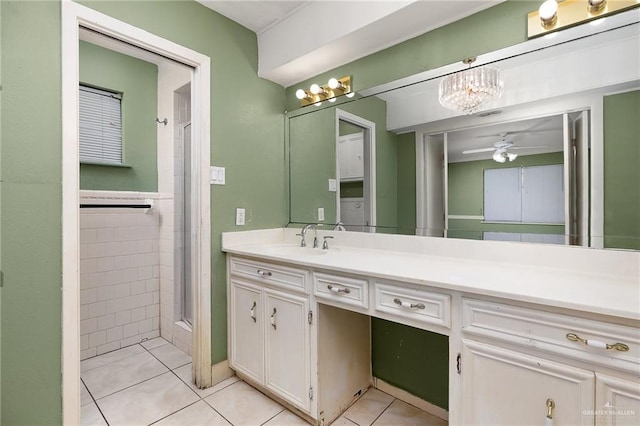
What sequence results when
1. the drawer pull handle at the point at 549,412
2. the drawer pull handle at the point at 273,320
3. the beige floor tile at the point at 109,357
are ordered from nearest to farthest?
the drawer pull handle at the point at 549,412 → the drawer pull handle at the point at 273,320 → the beige floor tile at the point at 109,357

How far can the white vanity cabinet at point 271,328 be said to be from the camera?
160cm

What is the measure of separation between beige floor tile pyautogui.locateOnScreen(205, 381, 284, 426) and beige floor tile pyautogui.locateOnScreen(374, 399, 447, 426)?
1.93 feet

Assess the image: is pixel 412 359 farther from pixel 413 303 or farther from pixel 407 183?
pixel 407 183

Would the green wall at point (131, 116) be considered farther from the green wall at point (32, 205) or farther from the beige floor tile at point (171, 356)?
the beige floor tile at point (171, 356)

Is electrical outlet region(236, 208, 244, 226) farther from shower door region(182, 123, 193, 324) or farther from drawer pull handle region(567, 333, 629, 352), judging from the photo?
drawer pull handle region(567, 333, 629, 352)

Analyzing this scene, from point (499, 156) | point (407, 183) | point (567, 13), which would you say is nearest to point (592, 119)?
point (499, 156)

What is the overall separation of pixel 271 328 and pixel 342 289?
1.91 feet

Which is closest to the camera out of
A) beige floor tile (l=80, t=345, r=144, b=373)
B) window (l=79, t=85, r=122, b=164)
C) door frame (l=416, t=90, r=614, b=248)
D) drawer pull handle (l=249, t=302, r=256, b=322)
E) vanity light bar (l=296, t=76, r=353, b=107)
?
door frame (l=416, t=90, r=614, b=248)

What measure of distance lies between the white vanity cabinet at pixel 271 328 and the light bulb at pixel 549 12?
1.61 m

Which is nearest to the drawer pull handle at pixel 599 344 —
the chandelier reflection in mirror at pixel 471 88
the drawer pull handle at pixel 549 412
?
the drawer pull handle at pixel 549 412

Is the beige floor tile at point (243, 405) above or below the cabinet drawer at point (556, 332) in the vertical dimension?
below

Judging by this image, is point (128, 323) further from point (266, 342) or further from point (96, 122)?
point (96, 122)

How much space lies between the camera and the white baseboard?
5.40ft

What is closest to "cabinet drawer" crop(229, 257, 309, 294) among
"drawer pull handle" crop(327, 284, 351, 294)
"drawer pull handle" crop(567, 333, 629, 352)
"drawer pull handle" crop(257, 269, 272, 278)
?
"drawer pull handle" crop(257, 269, 272, 278)
